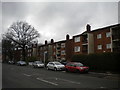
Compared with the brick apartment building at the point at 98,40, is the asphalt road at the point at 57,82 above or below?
below

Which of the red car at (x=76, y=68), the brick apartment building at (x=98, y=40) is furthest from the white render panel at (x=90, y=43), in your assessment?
the red car at (x=76, y=68)

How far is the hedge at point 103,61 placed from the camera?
957 inches

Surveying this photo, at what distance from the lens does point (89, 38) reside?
151 ft

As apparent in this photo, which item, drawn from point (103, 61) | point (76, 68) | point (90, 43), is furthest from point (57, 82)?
point (90, 43)

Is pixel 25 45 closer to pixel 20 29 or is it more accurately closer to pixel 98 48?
pixel 20 29

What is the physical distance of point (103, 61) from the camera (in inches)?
1024

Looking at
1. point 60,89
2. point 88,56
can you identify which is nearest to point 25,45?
point 88,56

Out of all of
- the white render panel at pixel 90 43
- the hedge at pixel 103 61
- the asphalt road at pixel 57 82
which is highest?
the white render panel at pixel 90 43

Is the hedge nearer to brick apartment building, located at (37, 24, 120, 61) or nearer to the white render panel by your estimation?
brick apartment building, located at (37, 24, 120, 61)

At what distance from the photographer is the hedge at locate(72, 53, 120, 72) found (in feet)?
79.7

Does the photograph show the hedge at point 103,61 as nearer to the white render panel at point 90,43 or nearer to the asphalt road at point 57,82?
the asphalt road at point 57,82

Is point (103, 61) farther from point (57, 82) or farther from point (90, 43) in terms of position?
point (90, 43)

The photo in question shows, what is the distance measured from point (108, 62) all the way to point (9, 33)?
145 ft

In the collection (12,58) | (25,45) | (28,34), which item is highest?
(28,34)
